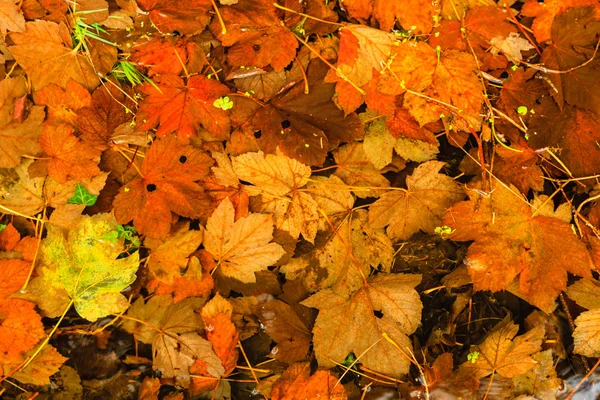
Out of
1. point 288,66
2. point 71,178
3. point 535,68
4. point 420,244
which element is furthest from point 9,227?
point 535,68

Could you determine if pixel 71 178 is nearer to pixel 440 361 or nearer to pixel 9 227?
pixel 9 227

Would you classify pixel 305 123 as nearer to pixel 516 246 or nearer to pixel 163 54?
pixel 163 54

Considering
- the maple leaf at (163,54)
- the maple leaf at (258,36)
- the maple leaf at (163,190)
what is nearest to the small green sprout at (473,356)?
the maple leaf at (163,190)

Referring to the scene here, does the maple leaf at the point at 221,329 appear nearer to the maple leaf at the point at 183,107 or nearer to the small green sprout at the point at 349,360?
the small green sprout at the point at 349,360

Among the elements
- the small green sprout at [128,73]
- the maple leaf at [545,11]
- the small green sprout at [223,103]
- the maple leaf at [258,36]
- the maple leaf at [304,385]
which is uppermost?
the maple leaf at [545,11]

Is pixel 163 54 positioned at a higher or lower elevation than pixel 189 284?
higher

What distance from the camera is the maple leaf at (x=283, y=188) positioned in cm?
144

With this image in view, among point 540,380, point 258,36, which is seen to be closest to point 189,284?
point 258,36

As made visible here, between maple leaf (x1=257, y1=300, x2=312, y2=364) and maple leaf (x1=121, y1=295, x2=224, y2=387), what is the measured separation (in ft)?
0.65

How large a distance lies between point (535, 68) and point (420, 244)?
26.3 inches

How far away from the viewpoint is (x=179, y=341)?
1.48m

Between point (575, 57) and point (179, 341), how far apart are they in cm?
153

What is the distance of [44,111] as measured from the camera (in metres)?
1.47

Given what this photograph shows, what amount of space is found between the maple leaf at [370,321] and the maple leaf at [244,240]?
20 cm
